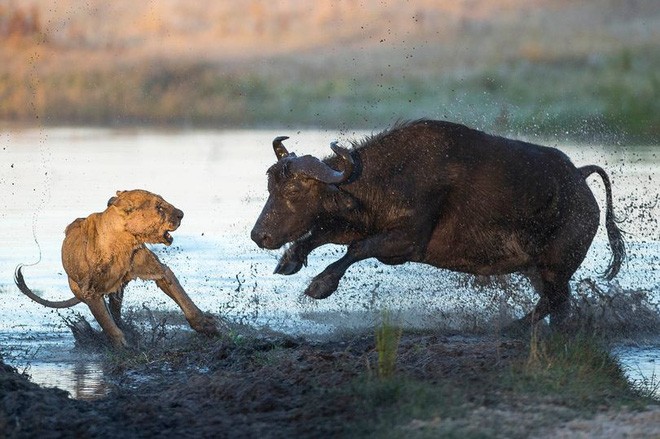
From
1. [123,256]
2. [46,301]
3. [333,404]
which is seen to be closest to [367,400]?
[333,404]

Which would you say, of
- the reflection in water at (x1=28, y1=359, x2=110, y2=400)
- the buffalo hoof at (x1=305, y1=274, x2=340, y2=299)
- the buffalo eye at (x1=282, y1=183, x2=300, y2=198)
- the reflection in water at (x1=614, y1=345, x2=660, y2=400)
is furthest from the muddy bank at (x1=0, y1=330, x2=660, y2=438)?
the buffalo eye at (x1=282, y1=183, x2=300, y2=198)

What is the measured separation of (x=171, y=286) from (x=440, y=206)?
2243 millimetres

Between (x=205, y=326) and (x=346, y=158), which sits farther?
(x=346, y=158)

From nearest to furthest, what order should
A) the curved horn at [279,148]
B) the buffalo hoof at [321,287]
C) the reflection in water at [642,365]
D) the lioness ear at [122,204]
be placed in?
the reflection in water at [642,365], the buffalo hoof at [321,287], the lioness ear at [122,204], the curved horn at [279,148]

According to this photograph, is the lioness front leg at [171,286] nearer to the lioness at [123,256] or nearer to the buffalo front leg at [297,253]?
the lioness at [123,256]

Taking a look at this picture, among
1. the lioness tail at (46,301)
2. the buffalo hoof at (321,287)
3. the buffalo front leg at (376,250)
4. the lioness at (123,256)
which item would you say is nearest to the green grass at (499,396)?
the buffalo hoof at (321,287)

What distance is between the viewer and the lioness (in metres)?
11.6

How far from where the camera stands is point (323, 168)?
11.9m

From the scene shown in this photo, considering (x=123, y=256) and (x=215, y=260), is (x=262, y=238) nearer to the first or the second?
(x=123, y=256)

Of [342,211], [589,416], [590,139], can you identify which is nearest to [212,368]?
[342,211]

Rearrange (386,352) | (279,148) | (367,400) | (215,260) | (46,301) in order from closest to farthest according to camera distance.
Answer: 1. (367,400)
2. (386,352)
3. (46,301)
4. (279,148)
5. (215,260)

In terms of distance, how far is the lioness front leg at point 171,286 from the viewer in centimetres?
1154

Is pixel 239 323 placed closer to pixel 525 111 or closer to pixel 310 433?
pixel 310 433

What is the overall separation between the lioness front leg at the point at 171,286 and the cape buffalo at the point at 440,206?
0.77 m
